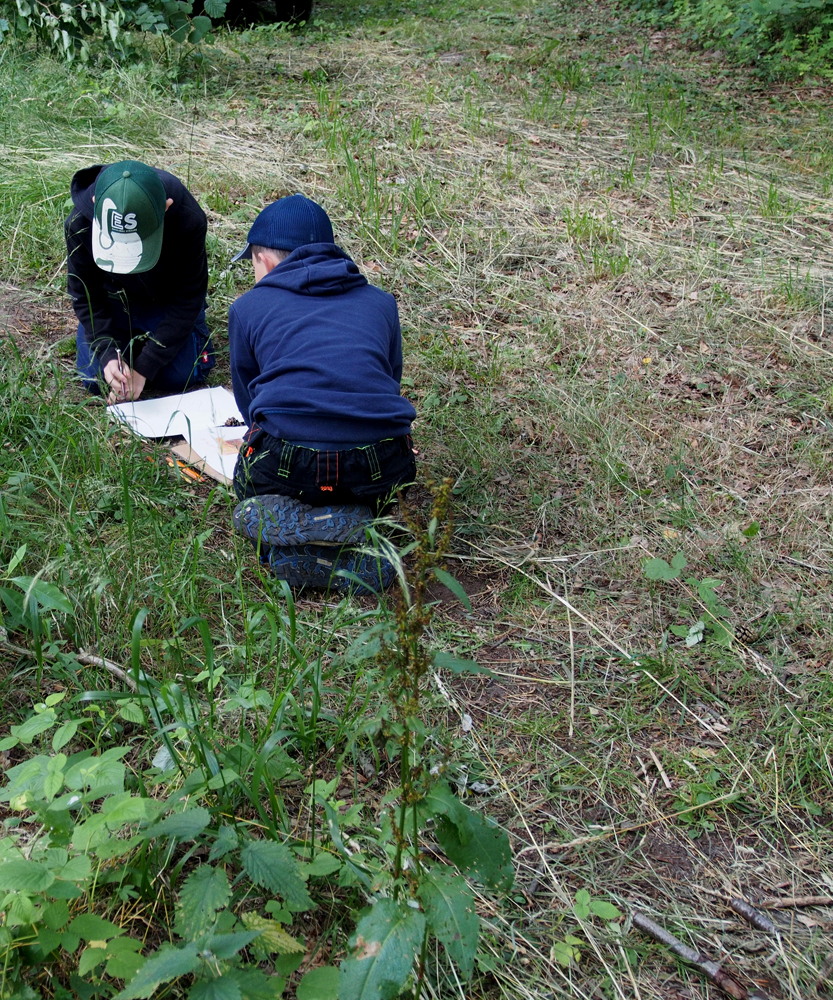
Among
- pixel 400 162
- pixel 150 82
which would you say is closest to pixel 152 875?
pixel 400 162

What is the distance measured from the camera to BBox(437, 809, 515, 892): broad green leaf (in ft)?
4.64

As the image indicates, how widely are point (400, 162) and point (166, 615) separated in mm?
3613

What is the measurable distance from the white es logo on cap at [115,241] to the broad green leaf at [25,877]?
209 cm

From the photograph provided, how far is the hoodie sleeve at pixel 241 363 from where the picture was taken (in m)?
2.68

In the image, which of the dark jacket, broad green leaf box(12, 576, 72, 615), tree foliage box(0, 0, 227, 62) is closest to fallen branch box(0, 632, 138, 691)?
broad green leaf box(12, 576, 72, 615)

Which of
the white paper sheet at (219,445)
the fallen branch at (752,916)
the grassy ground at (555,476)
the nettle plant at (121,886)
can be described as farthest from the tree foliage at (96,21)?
the fallen branch at (752,916)

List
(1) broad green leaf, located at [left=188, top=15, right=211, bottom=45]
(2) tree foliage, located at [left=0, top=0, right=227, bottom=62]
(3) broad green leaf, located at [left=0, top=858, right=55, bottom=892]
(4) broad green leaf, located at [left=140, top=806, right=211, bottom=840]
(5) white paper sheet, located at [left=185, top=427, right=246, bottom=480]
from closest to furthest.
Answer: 1. (3) broad green leaf, located at [left=0, top=858, right=55, bottom=892]
2. (4) broad green leaf, located at [left=140, top=806, right=211, bottom=840]
3. (5) white paper sheet, located at [left=185, top=427, right=246, bottom=480]
4. (2) tree foliage, located at [left=0, top=0, right=227, bottom=62]
5. (1) broad green leaf, located at [left=188, top=15, right=211, bottom=45]

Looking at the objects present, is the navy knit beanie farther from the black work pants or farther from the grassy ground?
the grassy ground

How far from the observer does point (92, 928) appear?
137 cm

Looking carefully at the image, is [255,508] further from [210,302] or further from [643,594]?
[210,302]

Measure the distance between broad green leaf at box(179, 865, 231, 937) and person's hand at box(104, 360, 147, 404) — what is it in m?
2.10

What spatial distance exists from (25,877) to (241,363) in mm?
1748

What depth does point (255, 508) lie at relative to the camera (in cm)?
254

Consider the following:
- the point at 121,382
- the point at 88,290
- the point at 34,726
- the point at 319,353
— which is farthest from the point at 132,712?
the point at 88,290
